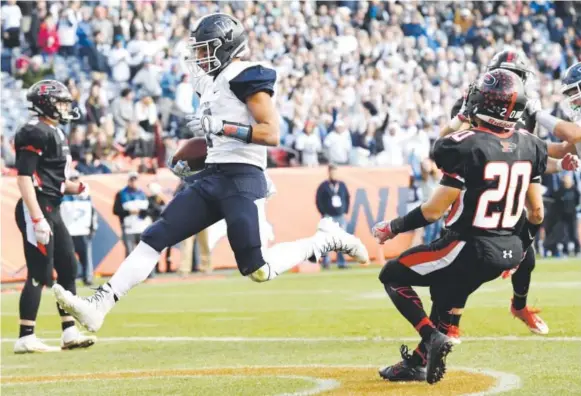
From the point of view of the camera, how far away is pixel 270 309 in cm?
1210

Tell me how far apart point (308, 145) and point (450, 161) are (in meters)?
13.7

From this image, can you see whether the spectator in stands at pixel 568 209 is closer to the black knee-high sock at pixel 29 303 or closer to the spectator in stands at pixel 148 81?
the spectator in stands at pixel 148 81

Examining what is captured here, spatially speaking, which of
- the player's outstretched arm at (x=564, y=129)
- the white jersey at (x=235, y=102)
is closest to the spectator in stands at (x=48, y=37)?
the player's outstretched arm at (x=564, y=129)

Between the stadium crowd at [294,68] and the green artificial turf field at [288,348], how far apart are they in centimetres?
530

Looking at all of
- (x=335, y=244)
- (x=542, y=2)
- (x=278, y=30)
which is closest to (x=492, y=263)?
(x=335, y=244)

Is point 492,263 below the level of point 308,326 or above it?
above

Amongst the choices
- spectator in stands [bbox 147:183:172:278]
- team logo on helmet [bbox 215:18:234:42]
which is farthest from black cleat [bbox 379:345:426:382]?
spectator in stands [bbox 147:183:172:278]

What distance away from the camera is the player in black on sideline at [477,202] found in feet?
20.5

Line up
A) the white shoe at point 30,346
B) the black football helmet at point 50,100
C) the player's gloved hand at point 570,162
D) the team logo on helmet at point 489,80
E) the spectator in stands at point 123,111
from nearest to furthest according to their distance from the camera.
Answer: the team logo on helmet at point 489,80
the player's gloved hand at point 570,162
the white shoe at point 30,346
the black football helmet at point 50,100
the spectator in stands at point 123,111

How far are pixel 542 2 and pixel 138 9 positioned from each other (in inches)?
417

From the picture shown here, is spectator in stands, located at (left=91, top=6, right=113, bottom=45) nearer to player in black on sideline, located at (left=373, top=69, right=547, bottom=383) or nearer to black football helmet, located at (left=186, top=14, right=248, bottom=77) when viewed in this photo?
black football helmet, located at (left=186, top=14, right=248, bottom=77)

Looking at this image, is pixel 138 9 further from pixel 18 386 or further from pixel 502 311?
pixel 18 386

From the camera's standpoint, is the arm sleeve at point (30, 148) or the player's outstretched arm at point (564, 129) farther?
the arm sleeve at point (30, 148)

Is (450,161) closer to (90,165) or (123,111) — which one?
(90,165)
